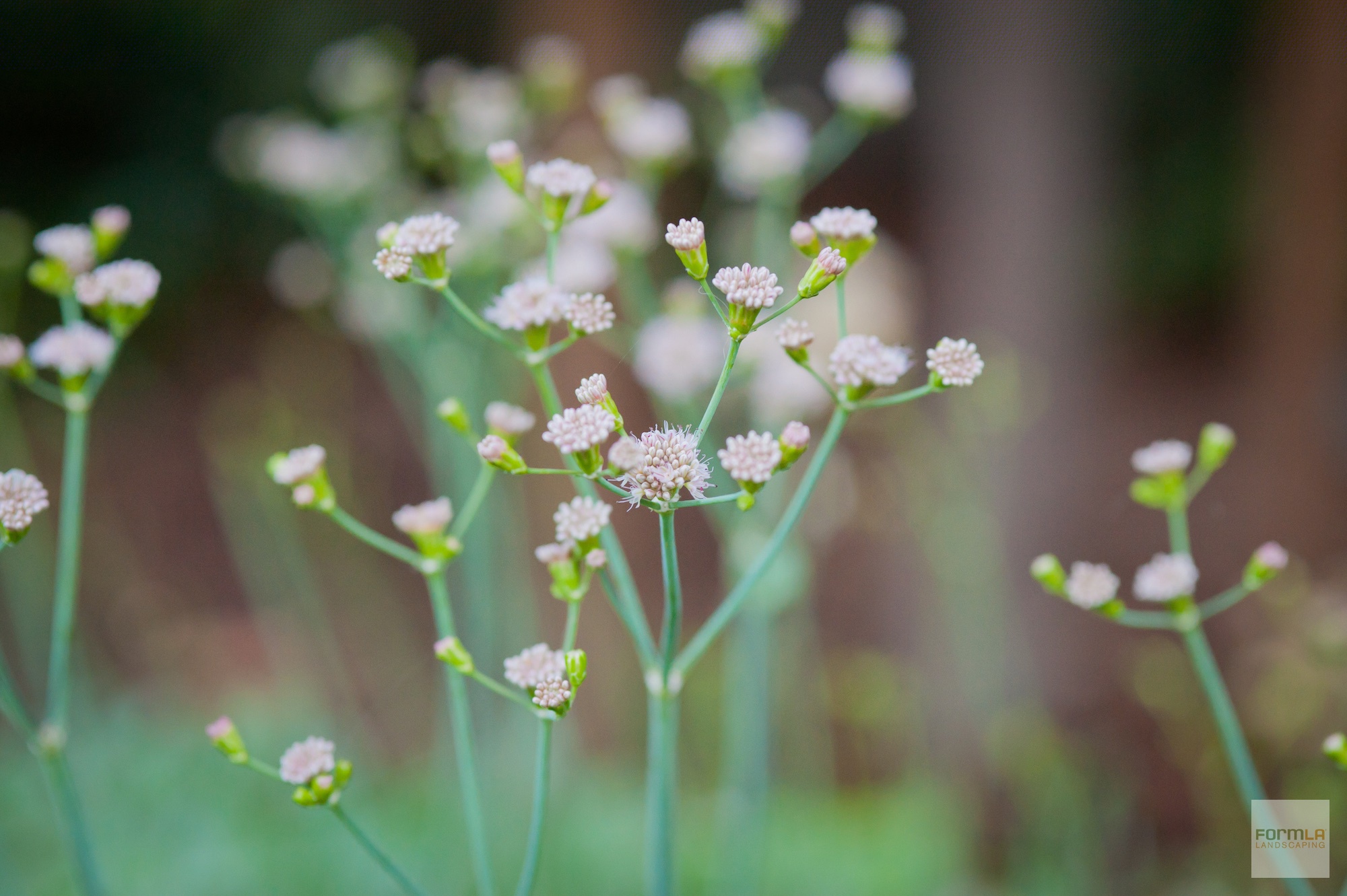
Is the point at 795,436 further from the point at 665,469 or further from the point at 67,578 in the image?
the point at 67,578

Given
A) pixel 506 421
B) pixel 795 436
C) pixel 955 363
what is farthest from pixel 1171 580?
pixel 506 421

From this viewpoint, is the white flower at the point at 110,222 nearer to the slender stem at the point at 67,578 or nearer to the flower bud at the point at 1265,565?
the slender stem at the point at 67,578

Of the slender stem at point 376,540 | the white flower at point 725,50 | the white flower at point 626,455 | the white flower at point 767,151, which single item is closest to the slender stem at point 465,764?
the slender stem at point 376,540

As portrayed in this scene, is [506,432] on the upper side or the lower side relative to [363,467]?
upper

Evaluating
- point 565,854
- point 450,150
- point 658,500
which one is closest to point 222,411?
point 450,150

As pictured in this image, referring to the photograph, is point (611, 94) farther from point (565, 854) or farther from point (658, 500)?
point (565, 854)

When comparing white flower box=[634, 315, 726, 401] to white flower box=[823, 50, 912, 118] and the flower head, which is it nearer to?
white flower box=[823, 50, 912, 118]
